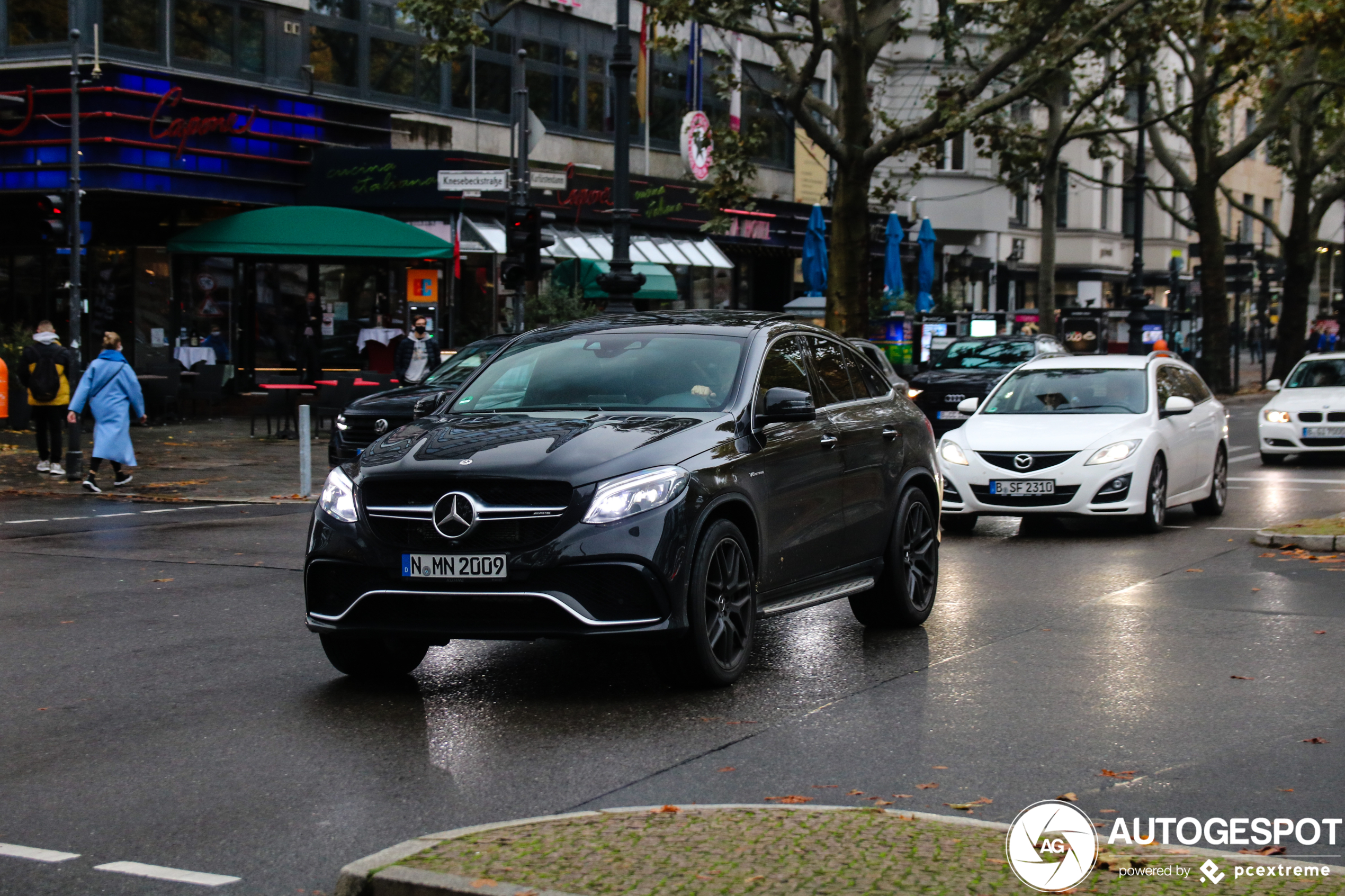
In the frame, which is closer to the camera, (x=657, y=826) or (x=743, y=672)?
(x=657, y=826)

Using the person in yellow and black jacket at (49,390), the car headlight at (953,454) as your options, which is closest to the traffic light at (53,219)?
the person in yellow and black jacket at (49,390)

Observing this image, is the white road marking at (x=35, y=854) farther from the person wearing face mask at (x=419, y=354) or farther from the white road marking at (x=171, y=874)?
the person wearing face mask at (x=419, y=354)

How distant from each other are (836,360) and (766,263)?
37.7 meters

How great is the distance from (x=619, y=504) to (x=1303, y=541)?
7.95m

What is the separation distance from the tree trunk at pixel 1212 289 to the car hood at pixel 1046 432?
2877 centimetres

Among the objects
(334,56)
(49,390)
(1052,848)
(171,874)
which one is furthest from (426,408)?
(334,56)

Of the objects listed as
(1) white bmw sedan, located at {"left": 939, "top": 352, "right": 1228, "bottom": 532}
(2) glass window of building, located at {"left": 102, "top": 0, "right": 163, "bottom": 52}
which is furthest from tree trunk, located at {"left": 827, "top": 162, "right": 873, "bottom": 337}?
(1) white bmw sedan, located at {"left": 939, "top": 352, "right": 1228, "bottom": 532}

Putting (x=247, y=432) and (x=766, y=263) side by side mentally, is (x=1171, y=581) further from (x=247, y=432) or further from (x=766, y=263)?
(x=766, y=263)

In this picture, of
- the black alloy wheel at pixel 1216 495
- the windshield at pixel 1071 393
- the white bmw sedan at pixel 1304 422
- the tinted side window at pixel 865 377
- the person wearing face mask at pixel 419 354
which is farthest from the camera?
the person wearing face mask at pixel 419 354

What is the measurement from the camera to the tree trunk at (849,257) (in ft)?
93.5

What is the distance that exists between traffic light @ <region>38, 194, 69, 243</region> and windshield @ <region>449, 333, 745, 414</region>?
1837 cm

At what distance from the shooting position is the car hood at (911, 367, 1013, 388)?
86.2 ft

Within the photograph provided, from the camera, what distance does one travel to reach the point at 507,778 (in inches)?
240

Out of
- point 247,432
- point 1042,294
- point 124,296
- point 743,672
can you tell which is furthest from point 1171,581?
point 1042,294
